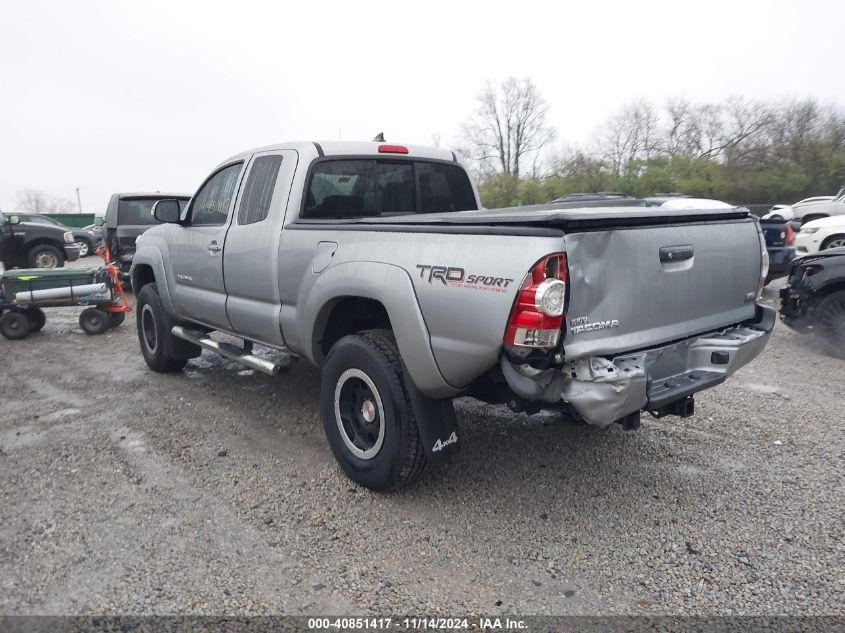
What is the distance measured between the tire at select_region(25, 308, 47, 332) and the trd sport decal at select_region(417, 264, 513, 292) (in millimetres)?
7567

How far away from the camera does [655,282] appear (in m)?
3.07

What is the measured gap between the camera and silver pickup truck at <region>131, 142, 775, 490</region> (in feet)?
9.13

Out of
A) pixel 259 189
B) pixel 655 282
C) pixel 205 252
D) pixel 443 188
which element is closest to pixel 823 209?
pixel 443 188

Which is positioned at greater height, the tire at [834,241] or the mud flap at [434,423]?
the tire at [834,241]

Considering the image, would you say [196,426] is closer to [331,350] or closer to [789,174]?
[331,350]

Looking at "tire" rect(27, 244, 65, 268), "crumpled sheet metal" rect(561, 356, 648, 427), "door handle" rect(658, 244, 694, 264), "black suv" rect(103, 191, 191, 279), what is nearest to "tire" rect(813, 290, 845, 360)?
"door handle" rect(658, 244, 694, 264)

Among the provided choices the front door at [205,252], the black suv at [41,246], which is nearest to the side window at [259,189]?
the front door at [205,252]

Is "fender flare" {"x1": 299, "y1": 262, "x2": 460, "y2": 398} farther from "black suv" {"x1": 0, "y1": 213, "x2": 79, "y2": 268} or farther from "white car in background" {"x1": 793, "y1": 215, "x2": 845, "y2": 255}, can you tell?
"black suv" {"x1": 0, "y1": 213, "x2": 79, "y2": 268}

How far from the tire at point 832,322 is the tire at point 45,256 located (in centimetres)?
1611

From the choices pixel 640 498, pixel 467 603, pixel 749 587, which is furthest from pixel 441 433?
pixel 749 587

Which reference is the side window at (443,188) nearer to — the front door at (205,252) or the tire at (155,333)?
the front door at (205,252)

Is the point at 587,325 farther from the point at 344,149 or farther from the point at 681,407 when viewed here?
the point at 344,149

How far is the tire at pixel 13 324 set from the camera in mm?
8281

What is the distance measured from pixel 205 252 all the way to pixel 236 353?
906mm
